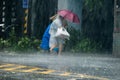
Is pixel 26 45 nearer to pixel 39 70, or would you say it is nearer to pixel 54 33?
pixel 54 33

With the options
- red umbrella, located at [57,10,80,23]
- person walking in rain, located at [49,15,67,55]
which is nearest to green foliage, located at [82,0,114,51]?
red umbrella, located at [57,10,80,23]

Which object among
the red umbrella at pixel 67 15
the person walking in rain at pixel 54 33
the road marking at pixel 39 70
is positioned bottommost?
the road marking at pixel 39 70

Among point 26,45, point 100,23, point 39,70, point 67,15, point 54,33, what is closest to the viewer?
point 39,70

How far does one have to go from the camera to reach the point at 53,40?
1716 centimetres

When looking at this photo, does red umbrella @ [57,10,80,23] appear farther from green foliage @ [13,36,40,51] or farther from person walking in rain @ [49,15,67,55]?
green foliage @ [13,36,40,51]

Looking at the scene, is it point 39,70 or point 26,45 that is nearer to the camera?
point 39,70

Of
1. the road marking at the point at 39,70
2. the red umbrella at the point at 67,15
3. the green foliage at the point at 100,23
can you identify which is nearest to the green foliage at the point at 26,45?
the green foliage at the point at 100,23

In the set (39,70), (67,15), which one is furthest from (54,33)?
(39,70)

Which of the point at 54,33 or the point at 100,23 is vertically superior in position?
the point at 100,23

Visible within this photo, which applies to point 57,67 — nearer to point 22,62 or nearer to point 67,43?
point 22,62

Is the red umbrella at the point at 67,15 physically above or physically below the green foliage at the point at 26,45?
above

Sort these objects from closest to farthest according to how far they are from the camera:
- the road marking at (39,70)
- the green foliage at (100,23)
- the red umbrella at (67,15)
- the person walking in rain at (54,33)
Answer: the road marking at (39,70) < the person walking in rain at (54,33) < the red umbrella at (67,15) < the green foliage at (100,23)

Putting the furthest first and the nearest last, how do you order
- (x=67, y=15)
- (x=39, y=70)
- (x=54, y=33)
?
(x=67, y=15) < (x=54, y=33) < (x=39, y=70)

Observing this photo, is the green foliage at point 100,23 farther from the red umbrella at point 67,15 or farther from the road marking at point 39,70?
the road marking at point 39,70
